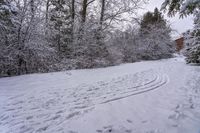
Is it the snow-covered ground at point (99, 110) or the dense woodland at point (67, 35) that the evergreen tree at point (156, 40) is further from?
the snow-covered ground at point (99, 110)

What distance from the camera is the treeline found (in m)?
7.82

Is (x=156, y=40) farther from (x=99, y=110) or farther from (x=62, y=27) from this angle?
(x=99, y=110)

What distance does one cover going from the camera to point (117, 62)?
14.3 metres

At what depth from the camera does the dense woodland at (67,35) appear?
7828 mm

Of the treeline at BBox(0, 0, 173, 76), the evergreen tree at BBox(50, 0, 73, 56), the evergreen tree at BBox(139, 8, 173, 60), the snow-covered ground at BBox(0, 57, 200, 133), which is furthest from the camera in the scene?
the evergreen tree at BBox(139, 8, 173, 60)

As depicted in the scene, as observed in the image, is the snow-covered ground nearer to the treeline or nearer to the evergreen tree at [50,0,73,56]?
the treeline

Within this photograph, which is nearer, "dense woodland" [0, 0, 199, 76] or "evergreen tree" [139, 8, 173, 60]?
"dense woodland" [0, 0, 199, 76]

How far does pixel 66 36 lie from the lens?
39.9ft

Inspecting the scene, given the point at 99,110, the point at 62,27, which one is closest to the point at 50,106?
the point at 99,110

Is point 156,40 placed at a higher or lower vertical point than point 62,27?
higher

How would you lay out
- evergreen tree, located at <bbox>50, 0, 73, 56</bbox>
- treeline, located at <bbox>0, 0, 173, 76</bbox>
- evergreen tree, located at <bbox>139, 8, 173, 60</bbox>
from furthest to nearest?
evergreen tree, located at <bbox>139, 8, 173, 60</bbox> < evergreen tree, located at <bbox>50, 0, 73, 56</bbox> < treeline, located at <bbox>0, 0, 173, 76</bbox>

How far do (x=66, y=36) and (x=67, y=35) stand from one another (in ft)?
0.54

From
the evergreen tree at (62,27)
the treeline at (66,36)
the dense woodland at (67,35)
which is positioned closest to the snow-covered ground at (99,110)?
the dense woodland at (67,35)

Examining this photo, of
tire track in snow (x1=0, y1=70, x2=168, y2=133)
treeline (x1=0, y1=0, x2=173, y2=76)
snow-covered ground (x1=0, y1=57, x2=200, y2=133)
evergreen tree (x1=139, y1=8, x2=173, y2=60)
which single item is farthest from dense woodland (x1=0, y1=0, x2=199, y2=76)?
tire track in snow (x1=0, y1=70, x2=168, y2=133)
